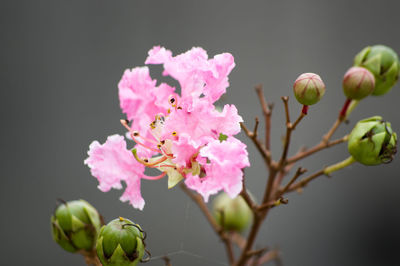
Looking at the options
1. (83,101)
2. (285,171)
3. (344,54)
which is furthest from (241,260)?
(344,54)

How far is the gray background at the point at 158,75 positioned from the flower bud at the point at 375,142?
1.41 m

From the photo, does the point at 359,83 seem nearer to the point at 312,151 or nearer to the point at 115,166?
the point at 312,151

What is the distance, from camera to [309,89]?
2.61ft

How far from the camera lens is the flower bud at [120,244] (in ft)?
2.42

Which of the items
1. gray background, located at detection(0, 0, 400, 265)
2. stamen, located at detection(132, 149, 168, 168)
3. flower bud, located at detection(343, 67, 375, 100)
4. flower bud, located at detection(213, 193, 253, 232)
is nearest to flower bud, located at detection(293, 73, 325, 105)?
flower bud, located at detection(343, 67, 375, 100)

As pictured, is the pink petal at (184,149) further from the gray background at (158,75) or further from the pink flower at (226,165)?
the gray background at (158,75)

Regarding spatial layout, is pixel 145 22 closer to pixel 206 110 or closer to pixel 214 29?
pixel 214 29

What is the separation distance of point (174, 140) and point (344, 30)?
6.00 ft

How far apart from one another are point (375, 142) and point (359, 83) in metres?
0.12

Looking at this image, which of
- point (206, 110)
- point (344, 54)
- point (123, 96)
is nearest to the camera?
point (206, 110)

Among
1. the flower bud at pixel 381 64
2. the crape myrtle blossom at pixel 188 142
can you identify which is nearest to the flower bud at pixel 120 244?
the crape myrtle blossom at pixel 188 142

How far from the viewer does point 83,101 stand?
90.7 inches

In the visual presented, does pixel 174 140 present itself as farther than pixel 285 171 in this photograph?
No

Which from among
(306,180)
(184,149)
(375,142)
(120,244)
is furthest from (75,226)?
(375,142)
